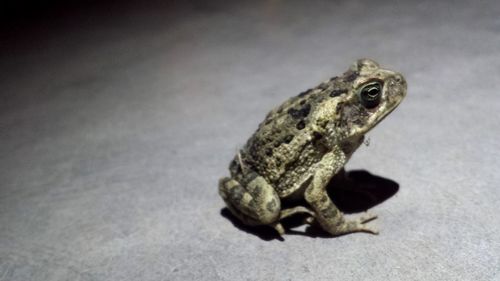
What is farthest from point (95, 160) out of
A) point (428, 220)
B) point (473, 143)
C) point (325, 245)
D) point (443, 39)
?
point (443, 39)

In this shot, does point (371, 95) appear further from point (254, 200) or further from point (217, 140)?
point (217, 140)

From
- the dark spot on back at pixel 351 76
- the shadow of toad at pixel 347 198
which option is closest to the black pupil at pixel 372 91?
the dark spot on back at pixel 351 76

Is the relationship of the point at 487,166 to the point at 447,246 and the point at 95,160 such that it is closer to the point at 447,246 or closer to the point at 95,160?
the point at 447,246

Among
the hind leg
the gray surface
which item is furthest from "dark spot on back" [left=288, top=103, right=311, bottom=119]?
the gray surface

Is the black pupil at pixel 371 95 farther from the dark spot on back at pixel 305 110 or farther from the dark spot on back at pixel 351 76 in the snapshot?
the dark spot on back at pixel 305 110

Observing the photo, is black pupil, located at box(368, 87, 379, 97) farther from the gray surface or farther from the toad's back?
the gray surface

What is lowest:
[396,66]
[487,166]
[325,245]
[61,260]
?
[61,260]
